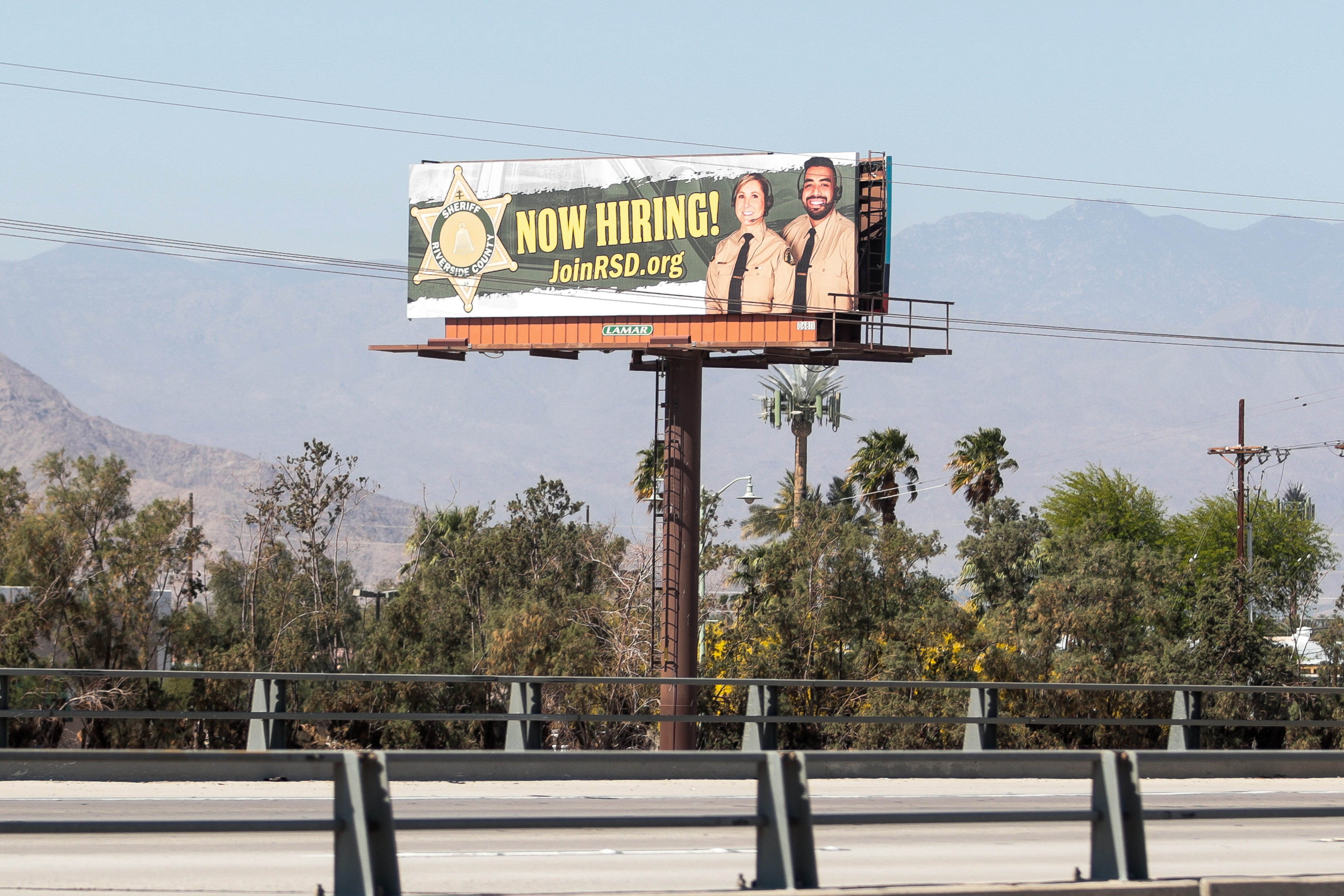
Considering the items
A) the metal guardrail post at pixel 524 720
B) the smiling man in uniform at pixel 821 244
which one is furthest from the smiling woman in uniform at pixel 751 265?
the metal guardrail post at pixel 524 720

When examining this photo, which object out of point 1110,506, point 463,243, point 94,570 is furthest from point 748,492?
point 1110,506

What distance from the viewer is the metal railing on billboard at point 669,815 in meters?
7.88

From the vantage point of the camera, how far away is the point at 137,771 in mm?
12391

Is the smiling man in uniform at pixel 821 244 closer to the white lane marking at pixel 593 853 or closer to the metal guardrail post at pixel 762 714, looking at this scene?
the metal guardrail post at pixel 762 714

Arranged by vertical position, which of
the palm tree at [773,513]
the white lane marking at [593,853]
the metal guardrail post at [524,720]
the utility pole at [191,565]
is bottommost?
the white lane marking at [593,853]

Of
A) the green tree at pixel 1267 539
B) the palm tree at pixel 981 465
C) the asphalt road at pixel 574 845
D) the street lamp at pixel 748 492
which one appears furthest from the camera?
the green tree at pixel 1267 539

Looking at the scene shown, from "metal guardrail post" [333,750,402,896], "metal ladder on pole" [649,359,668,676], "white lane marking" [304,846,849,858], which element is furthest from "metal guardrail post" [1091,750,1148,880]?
"metal ladder on pole" [649,359,668,676]

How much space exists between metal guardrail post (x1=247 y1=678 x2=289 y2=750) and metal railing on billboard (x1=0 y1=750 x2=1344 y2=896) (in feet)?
13.5

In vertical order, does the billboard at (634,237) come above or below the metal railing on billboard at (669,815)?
above

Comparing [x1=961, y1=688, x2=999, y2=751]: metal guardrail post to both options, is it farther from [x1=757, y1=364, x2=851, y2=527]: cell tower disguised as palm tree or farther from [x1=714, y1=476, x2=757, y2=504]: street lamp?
[x1=757, y1=364, x2=851, y2=527]: cell tower disguised as palm tree

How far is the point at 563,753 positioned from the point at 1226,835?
5.96 metres

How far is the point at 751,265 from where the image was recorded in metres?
41.1

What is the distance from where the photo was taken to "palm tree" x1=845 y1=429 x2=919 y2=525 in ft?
292

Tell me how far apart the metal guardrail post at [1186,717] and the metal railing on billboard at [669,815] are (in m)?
8.07
